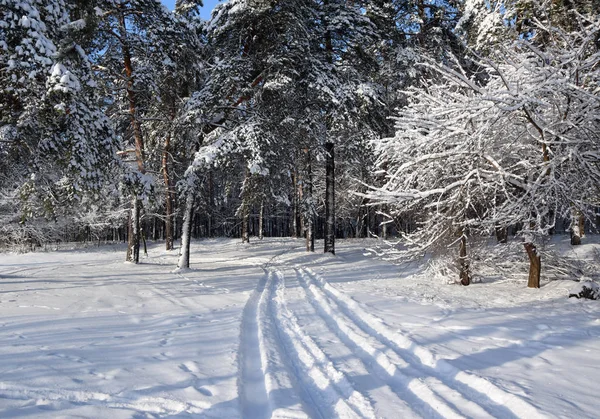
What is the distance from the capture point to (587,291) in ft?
26.0

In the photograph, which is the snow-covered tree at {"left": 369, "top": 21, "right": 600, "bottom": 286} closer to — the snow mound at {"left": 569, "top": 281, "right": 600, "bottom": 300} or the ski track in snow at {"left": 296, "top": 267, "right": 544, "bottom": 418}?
the snow mound at {"left": 569, "top": 281, "right": 600, "bottom": 300}

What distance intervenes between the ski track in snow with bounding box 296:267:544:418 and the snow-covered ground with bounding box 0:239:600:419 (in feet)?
0.05

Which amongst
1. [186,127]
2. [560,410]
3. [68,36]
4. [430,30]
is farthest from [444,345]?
[430,30]

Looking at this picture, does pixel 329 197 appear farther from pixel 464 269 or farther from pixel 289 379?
pixel 289 379

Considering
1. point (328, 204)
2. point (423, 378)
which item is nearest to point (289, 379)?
point (423, 378)

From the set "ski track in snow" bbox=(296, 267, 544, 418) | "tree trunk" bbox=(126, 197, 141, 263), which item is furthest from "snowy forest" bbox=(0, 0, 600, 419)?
"tree trunk" bbox=(126, 197, 141, 263)

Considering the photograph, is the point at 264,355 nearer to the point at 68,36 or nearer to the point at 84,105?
the point at 84,105

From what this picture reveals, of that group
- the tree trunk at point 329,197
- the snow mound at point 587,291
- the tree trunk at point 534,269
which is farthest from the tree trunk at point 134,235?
A: the snow mound at point 587,291

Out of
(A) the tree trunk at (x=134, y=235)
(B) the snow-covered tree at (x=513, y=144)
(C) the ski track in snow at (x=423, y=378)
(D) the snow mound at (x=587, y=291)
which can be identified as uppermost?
(B) the snow-covered tree at (x=513, y=144)

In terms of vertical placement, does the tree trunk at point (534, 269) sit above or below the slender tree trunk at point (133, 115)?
below

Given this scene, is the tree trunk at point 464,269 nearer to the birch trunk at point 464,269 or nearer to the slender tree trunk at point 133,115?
the birch trunk at point 464,269

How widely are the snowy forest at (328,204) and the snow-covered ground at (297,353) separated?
1.5 inches

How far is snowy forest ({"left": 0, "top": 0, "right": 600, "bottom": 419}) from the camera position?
3.93m

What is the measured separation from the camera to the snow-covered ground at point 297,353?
3.48m
